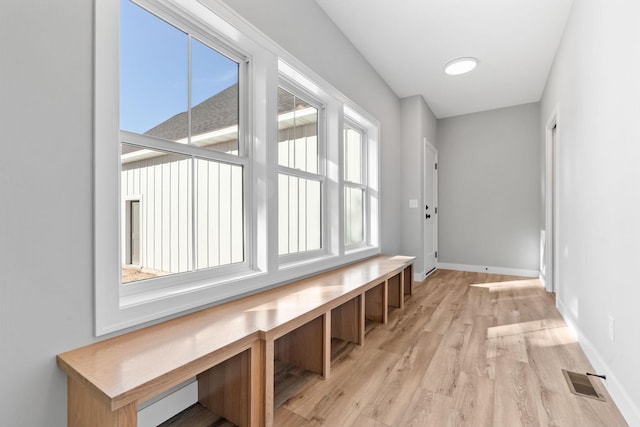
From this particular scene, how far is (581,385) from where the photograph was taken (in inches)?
64.9

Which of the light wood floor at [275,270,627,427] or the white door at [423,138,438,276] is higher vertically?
the white door at [423,138,438,276]

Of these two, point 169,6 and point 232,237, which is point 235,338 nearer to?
point 232,237

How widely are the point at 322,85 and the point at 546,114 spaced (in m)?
3.09

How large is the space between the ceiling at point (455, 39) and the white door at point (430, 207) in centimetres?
99

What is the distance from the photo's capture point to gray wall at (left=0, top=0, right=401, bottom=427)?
93cm

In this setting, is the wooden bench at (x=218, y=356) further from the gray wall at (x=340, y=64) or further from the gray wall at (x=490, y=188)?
the gray wall at (x=490, y=188)

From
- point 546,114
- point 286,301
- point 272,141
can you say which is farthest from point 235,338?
point 546,114

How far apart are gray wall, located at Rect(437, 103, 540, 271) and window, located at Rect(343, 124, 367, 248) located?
237cm

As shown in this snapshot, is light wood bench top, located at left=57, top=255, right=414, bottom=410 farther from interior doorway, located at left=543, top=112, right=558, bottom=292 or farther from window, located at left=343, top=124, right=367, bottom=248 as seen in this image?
interior doorway, located at left=543, top=112, right=558, bottom=292

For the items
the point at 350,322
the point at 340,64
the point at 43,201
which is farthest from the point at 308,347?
the point at 340,64

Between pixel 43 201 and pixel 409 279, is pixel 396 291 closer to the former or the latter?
pixel 409 279

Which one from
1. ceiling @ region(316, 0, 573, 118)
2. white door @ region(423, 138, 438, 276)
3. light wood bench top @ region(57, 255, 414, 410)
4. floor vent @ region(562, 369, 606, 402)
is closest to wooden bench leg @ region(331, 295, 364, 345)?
Answer: light wood bench top @ region(57, 255, 414, 410)

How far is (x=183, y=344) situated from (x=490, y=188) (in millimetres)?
5019

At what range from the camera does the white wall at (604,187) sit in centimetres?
136
